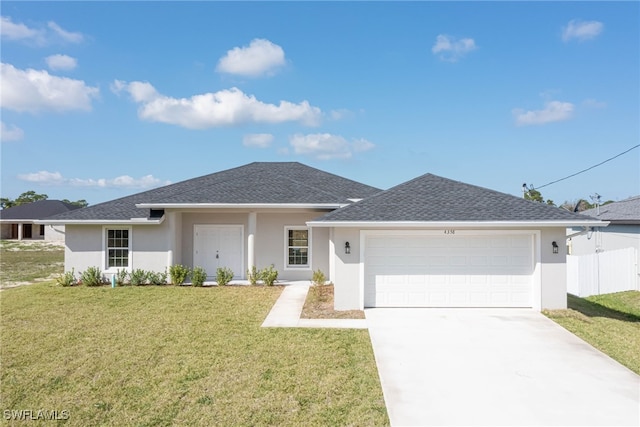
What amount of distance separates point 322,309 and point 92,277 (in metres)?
9.98

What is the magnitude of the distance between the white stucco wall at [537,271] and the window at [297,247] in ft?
16.6

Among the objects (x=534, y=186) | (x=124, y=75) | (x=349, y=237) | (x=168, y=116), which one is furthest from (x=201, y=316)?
(x=534, y=186)

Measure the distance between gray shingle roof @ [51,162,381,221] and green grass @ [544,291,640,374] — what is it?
8359mm

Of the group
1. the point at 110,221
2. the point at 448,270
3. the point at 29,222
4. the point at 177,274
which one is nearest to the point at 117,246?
the point at 110,221

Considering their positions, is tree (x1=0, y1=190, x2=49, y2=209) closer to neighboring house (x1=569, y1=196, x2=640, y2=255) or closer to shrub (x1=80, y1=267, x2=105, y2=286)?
shrub (x1=80, y1=267, x2=105, y2=286)

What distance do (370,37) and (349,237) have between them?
11.1 m

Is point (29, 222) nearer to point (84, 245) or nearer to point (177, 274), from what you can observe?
point (84, 245)

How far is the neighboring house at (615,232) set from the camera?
15.1 meters

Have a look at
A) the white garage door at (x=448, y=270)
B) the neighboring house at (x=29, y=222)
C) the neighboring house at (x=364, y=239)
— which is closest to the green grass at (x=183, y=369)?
the white garage door at (x=448, y=270)

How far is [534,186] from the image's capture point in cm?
3841

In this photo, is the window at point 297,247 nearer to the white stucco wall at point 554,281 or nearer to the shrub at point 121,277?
the shrub at point 121,277

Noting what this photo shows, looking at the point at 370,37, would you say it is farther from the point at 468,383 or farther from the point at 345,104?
the point at 468,383

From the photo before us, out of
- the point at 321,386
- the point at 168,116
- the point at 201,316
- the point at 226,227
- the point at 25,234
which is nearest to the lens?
the point at 321,386

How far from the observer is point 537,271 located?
9.98 m
